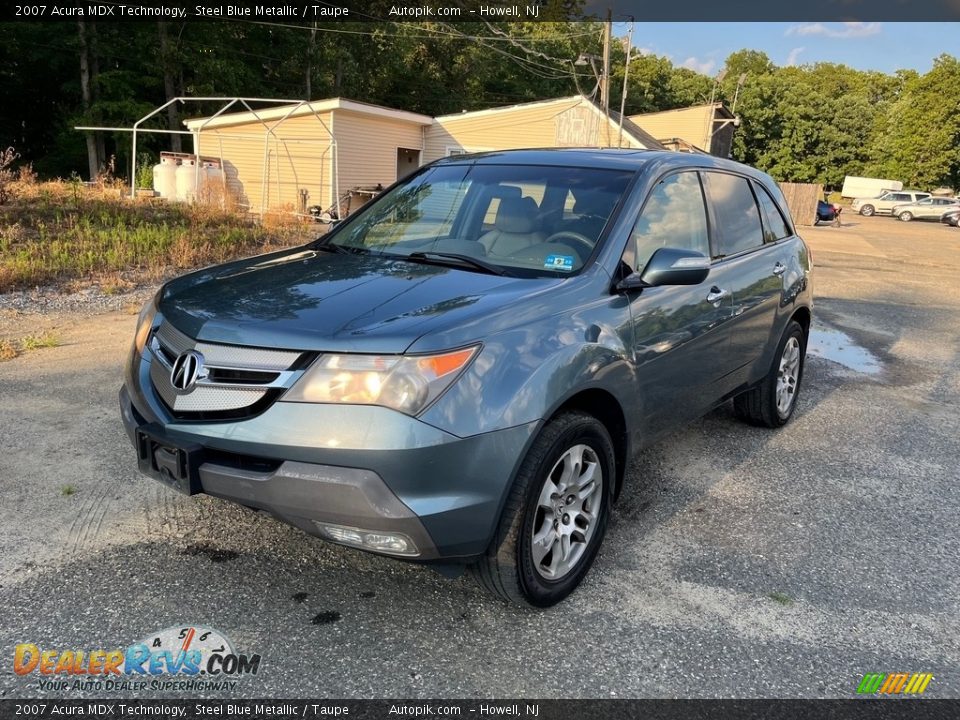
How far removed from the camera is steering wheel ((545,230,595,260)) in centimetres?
326

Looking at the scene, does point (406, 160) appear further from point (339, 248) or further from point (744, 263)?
point (339, 248)

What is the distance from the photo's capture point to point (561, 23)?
4769cm

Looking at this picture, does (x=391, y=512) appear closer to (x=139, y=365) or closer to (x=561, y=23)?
(x=139, y=365)

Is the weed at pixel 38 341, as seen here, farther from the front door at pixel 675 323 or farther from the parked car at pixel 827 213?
the parked car at pixel 827 213

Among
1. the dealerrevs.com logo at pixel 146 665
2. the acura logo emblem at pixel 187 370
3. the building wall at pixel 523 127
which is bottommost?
the dealerrevs.com logo at pixel 146 665

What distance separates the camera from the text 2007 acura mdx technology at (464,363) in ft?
7.79

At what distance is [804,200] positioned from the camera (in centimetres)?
3625

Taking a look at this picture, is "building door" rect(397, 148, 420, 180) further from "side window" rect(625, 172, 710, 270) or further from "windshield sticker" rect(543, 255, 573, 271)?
"windshield sticker" rect(543, 255, 573, 271)

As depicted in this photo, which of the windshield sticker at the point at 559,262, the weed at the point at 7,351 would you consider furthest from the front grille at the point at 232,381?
the weed at the point at 7,351

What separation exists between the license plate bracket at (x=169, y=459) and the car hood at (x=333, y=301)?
1.30 ft

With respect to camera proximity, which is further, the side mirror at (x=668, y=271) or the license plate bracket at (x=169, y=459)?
the side mirror at (x=668, y=271)

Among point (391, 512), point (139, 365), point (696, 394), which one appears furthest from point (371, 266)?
point (696, 394)

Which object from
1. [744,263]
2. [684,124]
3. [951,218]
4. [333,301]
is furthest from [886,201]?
[333,301]

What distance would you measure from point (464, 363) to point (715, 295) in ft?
6.56
